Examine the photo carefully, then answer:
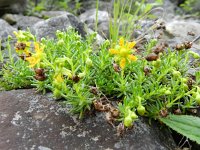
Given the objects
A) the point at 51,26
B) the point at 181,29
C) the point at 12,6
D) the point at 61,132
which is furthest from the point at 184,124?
the point at 12,6

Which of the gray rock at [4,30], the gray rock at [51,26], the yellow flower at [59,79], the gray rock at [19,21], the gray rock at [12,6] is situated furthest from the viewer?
the gray rock at [12,6]

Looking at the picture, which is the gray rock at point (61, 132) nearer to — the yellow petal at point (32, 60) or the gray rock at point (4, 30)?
the yellow petal at point (32, 60)

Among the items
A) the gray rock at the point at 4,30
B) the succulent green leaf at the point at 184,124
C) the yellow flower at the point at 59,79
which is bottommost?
the succulent green leaf at the point at 184,124

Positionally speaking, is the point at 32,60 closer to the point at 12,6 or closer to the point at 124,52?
the point at 124,52

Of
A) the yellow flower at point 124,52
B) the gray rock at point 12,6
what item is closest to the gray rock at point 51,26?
the yellow flower at point 124,52

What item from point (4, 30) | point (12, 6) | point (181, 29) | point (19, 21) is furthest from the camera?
point (12, 6)

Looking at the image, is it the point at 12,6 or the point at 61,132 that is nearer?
the point at 61,132

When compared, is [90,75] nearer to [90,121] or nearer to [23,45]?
[90,121]

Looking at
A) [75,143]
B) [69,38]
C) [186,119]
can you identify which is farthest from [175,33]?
[75,143]
